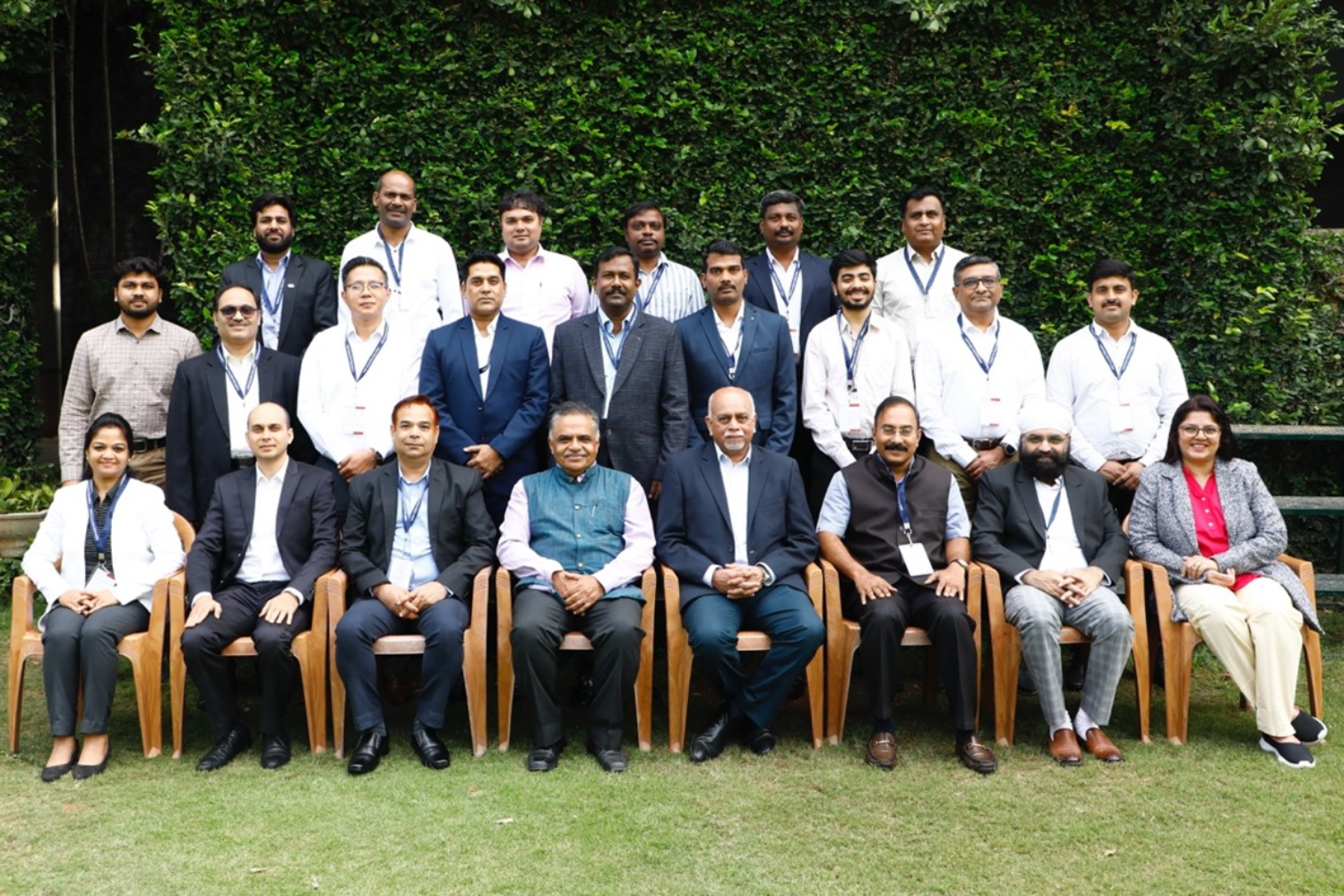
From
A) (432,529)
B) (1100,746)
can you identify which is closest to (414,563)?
(432,529)

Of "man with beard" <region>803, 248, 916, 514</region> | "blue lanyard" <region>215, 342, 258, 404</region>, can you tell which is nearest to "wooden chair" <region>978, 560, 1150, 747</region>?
"man with beard" <region>803, 248, 916, 514</region>

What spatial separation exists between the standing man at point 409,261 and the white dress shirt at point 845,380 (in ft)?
5.78

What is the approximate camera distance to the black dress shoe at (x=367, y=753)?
448 centimetres

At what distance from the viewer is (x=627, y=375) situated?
534cm

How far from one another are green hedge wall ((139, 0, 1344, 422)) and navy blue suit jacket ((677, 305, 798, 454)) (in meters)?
0.99

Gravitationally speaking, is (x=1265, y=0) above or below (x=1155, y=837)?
above

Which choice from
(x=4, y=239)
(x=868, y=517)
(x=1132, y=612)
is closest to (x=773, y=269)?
(x=868, y=517)

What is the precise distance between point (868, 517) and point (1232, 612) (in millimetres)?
1486

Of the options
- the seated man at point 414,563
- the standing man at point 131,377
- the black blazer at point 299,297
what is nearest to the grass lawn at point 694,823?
the seated man at point 414,563

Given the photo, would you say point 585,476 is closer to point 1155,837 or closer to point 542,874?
point 542,874

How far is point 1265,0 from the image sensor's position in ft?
20.4

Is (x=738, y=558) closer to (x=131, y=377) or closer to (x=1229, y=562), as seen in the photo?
(x=1229, y=562)

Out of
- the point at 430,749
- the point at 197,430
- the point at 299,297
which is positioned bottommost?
the point at 430,749

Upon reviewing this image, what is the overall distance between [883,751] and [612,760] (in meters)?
1.04
